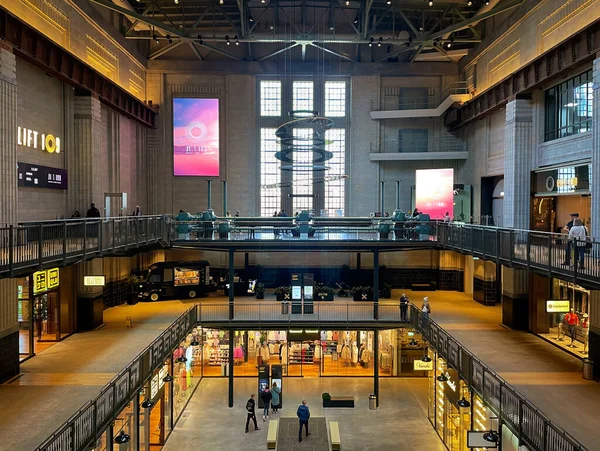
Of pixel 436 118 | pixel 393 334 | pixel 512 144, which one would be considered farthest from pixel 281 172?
pixel 512 144

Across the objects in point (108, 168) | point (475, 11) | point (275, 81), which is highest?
point (475, 11)

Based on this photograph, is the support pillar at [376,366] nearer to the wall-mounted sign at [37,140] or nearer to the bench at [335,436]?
the bench at [335,436]

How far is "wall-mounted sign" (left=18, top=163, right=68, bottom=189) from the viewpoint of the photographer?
1768 centimetres

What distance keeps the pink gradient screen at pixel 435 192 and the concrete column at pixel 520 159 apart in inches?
303

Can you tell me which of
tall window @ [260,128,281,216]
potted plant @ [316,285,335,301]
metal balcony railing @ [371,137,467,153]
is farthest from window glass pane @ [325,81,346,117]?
potted plant @ [316,285,335,301]

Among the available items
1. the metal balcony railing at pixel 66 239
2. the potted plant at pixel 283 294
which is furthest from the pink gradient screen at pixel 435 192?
the metal balcony railing at pixel 66 239

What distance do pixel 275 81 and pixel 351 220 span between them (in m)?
13.0

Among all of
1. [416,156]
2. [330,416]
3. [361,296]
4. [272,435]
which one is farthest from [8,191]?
[416,156]

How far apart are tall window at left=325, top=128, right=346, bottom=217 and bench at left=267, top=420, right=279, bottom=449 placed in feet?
57.0

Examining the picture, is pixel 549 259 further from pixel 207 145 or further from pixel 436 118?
pixel 207 145

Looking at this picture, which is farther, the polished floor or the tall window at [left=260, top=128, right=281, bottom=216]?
the tall window at [left=260, top=128, right=281, bottom=216]

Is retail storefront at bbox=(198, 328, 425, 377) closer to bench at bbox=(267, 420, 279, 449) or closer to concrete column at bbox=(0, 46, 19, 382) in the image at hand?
bench at bbox=(267, 420, 279, 449)

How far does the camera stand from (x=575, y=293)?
1939 centimetres

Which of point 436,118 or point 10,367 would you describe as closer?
point 10,367
